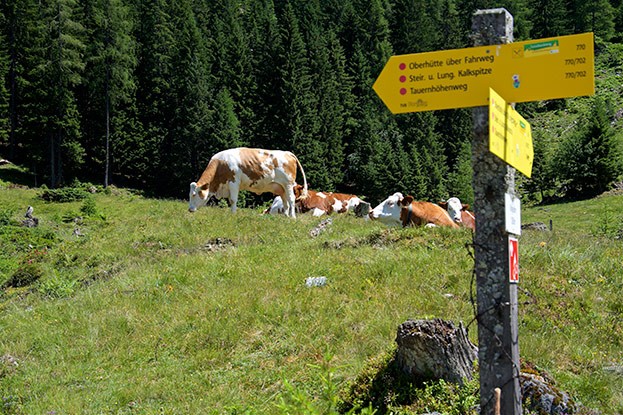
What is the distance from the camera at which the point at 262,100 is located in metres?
62.4

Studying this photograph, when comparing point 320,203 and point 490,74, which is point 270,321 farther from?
point 320,203

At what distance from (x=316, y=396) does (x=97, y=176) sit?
5544 cm

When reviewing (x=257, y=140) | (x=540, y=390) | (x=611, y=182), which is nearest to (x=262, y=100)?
(x=257, y=140)

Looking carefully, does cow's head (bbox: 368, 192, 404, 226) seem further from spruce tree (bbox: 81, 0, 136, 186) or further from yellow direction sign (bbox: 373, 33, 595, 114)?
spruce tree (bbox: 81, 0, 136, 186)

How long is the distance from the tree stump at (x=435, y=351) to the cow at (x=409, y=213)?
462 inches

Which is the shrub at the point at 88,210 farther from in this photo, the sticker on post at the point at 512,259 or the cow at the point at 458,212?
the sticker on post at the point at 512,259

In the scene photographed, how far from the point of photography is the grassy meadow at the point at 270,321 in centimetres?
620

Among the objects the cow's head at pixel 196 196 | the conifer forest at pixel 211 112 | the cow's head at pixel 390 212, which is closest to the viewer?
the cow's head at pixel 390 212

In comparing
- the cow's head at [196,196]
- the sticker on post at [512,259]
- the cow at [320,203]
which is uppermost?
the sticker on post at [512,259]

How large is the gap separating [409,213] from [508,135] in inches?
591

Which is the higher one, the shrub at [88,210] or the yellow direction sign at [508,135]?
the yellow direction sign at [508,135]

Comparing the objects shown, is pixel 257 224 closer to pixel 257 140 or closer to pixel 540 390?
pixel 540 390

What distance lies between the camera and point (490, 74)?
3.41m

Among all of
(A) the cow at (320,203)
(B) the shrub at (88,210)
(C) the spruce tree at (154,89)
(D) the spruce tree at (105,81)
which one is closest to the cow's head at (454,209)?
(A) the cow at (320,203)
